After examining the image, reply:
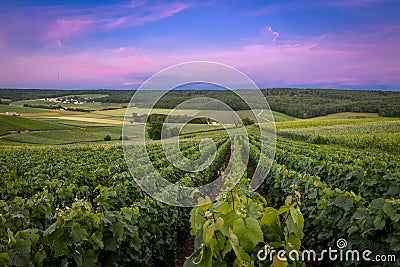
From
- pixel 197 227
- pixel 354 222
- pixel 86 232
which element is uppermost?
pixel 197 227

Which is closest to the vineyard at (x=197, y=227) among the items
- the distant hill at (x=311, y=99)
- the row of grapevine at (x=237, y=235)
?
the row of grapevine at (x=237, y=235)

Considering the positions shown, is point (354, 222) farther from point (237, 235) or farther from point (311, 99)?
point (311, 99)

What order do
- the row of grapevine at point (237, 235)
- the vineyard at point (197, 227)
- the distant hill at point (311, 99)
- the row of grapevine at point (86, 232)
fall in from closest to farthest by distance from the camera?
the row of grapevine at point (237, 235)
the vineyard at point (197, 227)
the row of grapevine at point (86, 232)
the distant hill at point (311, 99)

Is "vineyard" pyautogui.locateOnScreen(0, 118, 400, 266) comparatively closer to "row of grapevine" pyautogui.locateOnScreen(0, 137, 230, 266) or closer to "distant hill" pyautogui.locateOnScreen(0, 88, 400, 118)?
"row of grapevine" pyautogui.locateOnScreen(0, 137, 230, 266)

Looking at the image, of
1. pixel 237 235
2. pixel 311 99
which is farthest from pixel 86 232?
pixel 311 99

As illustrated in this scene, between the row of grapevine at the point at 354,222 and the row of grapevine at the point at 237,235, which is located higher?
the row of grapevine at the point at 237,235

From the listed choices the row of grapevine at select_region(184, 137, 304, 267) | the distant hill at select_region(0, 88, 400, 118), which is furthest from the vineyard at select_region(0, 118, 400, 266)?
the distant hill at select_region(0, 88, 400, 118)

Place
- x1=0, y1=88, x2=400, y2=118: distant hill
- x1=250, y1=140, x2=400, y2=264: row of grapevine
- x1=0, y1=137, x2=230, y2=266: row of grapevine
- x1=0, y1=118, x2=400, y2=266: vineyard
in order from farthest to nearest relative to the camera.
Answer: x1=0, y1=88, x2=400, y2=118: distant hill, x1=250, y1=140, x2=400, y2=264: row of grapevine, x1=0, y1=137, x2=230, y2=266: row of grapevine, x1=0, y1=118, x2=400, y2=266: vineyard

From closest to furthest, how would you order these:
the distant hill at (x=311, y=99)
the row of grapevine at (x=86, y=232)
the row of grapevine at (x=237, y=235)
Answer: the row of grapevine at (x=237, y=235) < the row of grapevine at (x=86, y=232) < the distant hill at (x=311, y=99)

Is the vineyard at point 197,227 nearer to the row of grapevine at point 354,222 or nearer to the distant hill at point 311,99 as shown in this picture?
the row of grapevine at point 354,222

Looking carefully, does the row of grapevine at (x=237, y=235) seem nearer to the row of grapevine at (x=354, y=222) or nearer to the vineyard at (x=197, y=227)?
the vineyard at (x=197, y=227)

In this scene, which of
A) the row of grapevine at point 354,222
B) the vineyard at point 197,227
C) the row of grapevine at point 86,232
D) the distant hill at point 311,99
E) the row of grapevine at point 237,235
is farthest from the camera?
the distant hill at point 311,99

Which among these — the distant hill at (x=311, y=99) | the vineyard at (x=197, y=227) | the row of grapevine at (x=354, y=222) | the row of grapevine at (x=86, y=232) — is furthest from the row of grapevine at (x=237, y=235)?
the distant hill at (x=311, y=99)

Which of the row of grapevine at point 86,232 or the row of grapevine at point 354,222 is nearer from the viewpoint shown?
the row of grapevine at point 86,232
